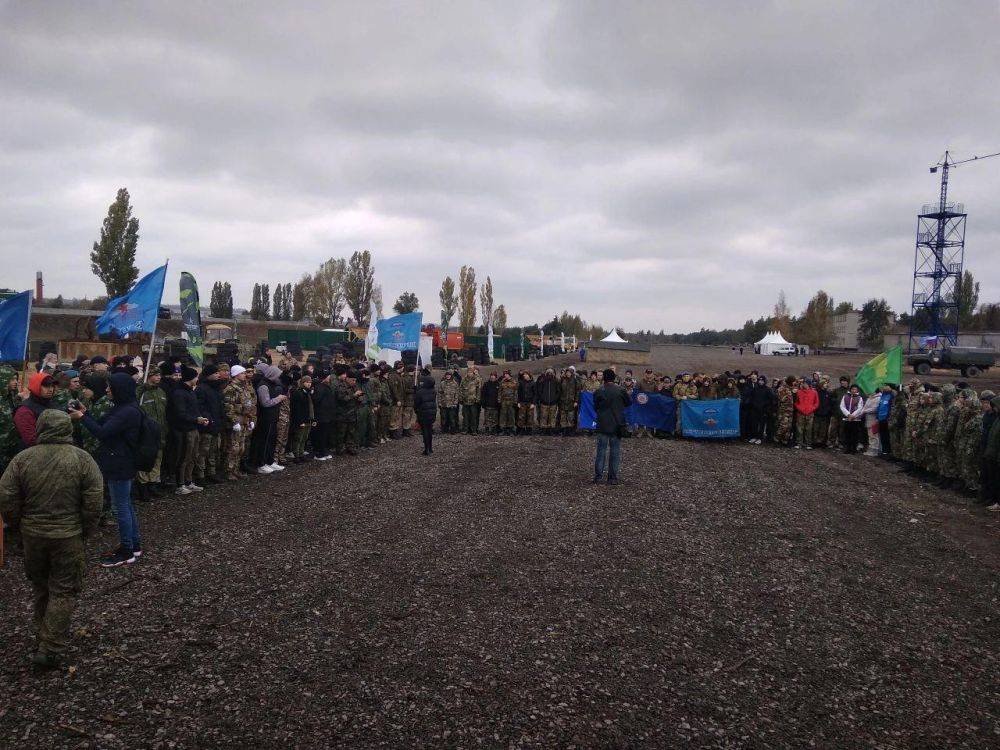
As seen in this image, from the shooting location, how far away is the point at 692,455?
1520cm

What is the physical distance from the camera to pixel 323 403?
1376 cm

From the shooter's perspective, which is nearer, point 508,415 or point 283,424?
point 283,424

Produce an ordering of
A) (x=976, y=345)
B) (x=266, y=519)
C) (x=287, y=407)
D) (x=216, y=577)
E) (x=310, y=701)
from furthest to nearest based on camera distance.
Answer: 1. (x=976, y=345)
2. (x=287, y=407)
3. (x=266, y=519)
4. (x=216, y=577)
5. (x=310, y=701)

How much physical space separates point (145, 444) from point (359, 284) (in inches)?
2990

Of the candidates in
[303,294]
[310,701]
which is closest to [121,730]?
[310,701]

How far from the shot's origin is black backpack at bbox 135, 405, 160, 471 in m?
7.12

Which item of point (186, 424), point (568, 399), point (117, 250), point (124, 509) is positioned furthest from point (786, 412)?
point (117, 250)

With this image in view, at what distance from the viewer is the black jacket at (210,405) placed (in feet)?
34.4

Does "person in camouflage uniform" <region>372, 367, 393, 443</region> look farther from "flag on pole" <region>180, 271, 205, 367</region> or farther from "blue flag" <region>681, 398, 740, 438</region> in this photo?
"blue flag" <region>681, 398, 740, 438</region>

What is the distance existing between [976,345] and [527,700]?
7853cm

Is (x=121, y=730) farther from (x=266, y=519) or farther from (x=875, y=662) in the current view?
(x=875, y=662)

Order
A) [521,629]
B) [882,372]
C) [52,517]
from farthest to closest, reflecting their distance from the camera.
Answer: [882,372], [521,629], [52,517]

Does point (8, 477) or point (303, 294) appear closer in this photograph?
point (8, 477)

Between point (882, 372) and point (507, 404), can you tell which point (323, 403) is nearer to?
point (507, 404)
